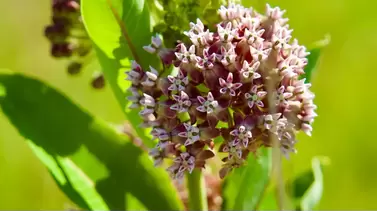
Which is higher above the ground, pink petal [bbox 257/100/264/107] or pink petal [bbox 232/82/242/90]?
pink petal [bbox 232/82/242/90]

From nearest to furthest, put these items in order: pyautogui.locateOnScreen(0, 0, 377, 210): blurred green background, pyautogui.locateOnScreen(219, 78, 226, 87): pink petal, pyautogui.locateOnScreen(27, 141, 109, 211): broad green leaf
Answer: pyautogui.locateOnScreen(219, 78, 226, 87): pink petal → pyautogui.locateOnScreen(27, 141, 109, 211): broad green leaf → pyautogui.locateOnScreen(0, 0, 377, 210): blurred green background

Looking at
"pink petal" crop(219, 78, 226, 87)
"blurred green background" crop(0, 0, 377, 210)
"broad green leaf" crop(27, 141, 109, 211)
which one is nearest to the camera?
"pink petal" crop(219, 78, 226, 87)

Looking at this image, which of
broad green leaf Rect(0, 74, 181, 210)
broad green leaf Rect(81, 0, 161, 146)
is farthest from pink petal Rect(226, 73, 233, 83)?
broad green leaf Rect(0, 74, 181, 210)

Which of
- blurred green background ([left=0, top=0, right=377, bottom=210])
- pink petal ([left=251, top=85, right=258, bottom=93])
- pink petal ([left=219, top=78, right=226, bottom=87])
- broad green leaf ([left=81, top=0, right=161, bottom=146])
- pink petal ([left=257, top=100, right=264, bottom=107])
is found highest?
broad green leaf ([left=81, top=0, right=161, bottom=146])

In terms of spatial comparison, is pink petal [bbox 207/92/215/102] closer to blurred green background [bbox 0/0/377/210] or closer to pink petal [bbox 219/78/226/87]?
pink petal [bbox 219/78/226/87]

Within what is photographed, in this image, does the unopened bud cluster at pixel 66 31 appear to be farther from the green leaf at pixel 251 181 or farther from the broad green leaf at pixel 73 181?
the green leaf at pixel 251 181

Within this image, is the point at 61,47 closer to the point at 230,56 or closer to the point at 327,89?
the point at 230,56

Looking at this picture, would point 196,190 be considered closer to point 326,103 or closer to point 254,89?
point 254,89

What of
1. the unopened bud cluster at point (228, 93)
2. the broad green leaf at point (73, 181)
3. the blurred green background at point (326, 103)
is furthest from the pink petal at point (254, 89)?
the blurred green background at point (326, 103)
